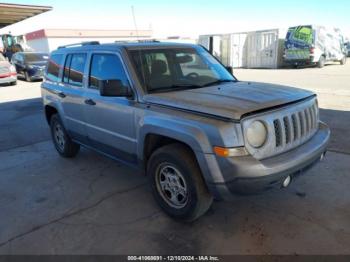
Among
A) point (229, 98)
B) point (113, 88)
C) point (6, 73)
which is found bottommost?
point (6, 73)

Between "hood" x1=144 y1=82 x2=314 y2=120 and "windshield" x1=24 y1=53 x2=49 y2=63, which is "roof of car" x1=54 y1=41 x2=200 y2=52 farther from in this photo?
"windshield" x1=24 y1=53 x2=49 y2=63

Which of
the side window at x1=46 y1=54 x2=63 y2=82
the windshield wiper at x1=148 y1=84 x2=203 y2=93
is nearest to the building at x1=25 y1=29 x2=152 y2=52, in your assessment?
the side window at x1=46 y1=54 x2=63 y2=82

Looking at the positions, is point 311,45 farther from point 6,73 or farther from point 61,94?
point 61,94

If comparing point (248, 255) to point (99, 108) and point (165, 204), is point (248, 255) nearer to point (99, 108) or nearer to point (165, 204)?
point (165, 204)

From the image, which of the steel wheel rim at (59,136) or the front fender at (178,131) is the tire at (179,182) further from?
the steel wheel rim at (59,136)

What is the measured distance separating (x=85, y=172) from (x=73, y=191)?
0.67 metres

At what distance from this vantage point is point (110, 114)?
401 centimetres

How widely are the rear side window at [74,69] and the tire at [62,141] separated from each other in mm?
895

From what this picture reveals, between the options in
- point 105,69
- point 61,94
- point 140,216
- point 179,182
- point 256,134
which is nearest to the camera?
point 256,134

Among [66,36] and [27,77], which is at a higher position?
[66,36]

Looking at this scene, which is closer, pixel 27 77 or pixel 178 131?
pixel 178 131

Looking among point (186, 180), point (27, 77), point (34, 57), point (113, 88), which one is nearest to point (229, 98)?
point (186, 180)

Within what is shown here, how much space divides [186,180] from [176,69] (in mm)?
1538

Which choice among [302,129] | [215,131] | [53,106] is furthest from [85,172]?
[302,129]
